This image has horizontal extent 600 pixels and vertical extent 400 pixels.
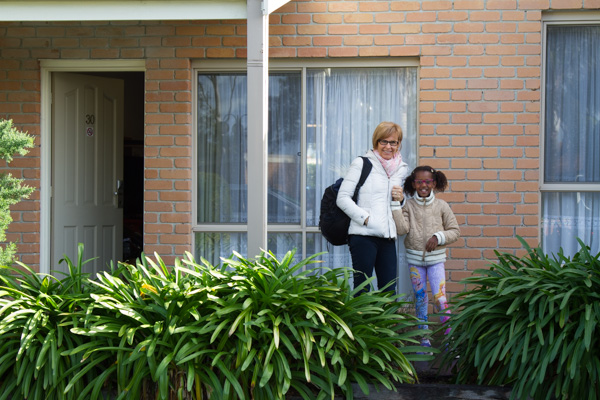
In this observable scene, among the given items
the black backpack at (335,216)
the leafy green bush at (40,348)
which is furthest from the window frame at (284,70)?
the leafy green bush at (40,348)

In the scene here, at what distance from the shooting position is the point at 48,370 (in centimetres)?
424

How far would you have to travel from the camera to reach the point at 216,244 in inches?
269

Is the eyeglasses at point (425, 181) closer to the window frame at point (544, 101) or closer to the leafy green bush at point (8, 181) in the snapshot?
the window frame at point (544, 101)

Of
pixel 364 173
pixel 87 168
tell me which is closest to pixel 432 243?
pixel 364 173

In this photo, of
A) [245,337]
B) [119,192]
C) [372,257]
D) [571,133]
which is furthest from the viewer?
[119,192]

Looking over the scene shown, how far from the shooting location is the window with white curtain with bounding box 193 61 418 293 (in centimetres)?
671

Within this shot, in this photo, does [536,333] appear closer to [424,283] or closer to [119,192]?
[424,283]

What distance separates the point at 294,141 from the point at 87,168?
218 centimetres

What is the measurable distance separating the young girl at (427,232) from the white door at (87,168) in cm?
329

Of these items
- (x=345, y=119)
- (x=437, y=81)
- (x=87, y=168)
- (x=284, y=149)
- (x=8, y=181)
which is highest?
(x=437, y=81)

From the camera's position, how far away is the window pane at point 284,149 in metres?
6.78

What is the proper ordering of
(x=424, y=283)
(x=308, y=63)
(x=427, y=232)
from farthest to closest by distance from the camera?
(x=308, y=63) → (x=424, y=283) → (x=427, y=232)

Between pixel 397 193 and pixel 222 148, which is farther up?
pixel 222 148

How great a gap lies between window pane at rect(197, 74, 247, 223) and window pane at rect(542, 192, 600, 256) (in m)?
2.65
